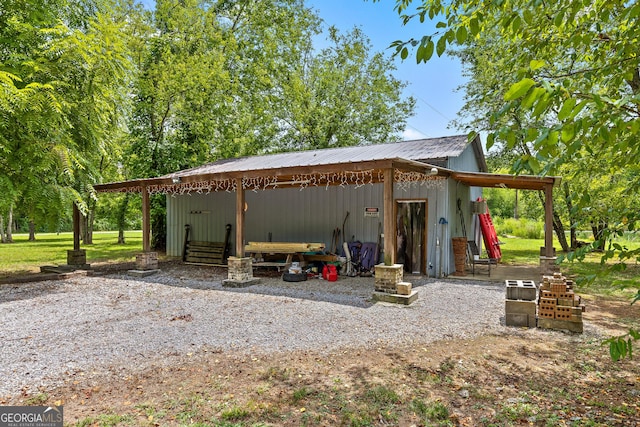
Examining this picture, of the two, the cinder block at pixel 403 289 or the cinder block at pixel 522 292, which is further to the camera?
the cinder block at pixel 403 289

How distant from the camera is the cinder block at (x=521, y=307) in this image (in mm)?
5062

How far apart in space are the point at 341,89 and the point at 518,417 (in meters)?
20.6

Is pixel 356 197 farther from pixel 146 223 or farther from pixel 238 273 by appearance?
pixel 146 223

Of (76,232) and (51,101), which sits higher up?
(51,101)

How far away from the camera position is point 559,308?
489 centimetres

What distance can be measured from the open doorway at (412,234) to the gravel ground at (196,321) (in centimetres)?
144

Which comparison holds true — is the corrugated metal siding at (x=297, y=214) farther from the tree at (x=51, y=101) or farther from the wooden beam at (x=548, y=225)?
the tree at (x=51, y=101)

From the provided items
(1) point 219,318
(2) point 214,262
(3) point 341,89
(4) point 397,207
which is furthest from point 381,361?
(3) point 341,89

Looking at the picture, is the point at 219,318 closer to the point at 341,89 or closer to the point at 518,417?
the point at 518,417

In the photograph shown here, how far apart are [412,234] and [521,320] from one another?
4.73 m

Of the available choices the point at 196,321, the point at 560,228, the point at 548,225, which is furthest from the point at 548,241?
the point at 560,228

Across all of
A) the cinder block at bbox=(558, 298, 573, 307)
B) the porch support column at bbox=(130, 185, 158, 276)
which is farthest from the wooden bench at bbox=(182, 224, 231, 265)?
the cinder block at bbox=(558, 298, 573, 307)

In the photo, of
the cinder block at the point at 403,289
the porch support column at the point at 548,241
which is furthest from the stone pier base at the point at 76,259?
the porch support column at the point at 548,241

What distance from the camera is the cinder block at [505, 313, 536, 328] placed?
5051 mm
